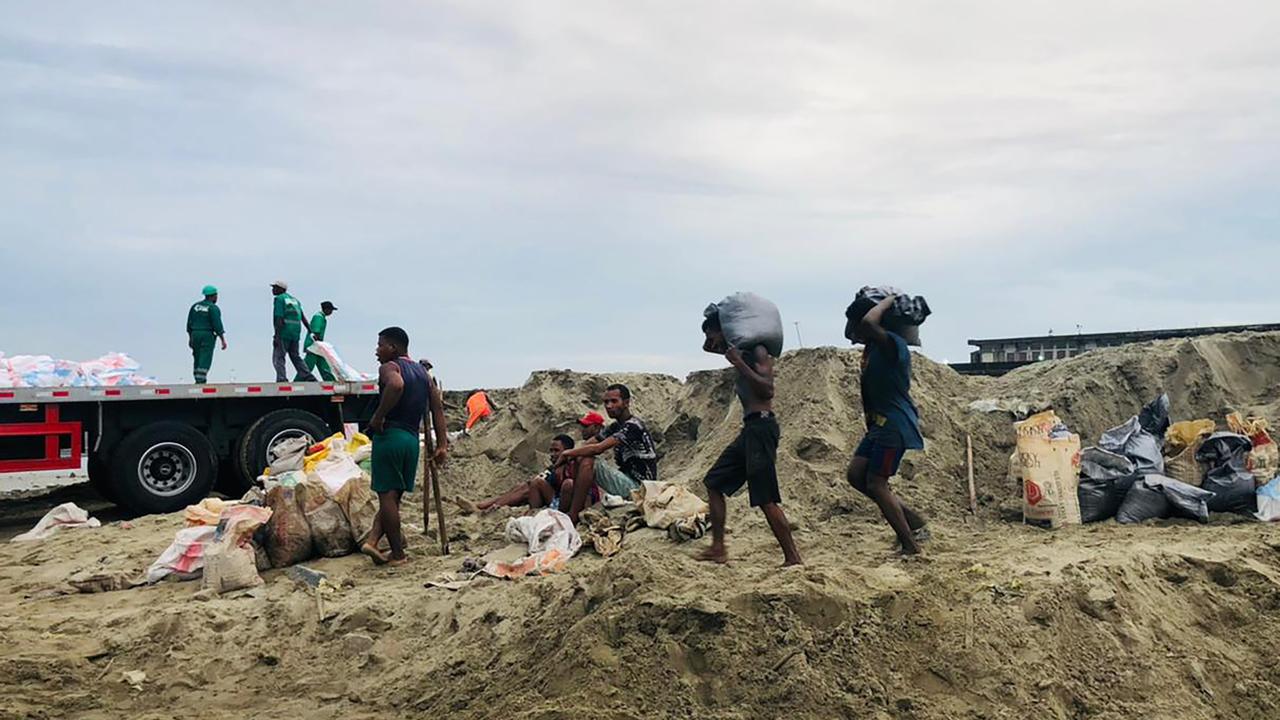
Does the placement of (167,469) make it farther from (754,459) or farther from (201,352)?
(754,459)

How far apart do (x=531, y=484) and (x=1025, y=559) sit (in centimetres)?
456

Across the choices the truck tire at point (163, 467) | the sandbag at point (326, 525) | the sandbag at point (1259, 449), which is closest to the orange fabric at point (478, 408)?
the truck tire at point (163, 467)

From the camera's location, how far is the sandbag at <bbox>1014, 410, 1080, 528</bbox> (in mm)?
8250

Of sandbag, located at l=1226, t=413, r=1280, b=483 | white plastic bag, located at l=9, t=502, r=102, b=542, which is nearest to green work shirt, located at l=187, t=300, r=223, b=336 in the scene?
white plastic bag, located at l=9, t=502, r=102, b=542

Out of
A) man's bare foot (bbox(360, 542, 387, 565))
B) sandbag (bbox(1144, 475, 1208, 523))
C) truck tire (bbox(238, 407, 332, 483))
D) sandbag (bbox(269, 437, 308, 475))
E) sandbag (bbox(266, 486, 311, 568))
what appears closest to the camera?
man's bare foot (bbox(360, 542, 387, 565))

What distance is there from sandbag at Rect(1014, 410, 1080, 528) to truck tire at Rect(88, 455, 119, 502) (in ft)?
29.1

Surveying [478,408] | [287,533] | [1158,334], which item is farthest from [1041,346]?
[287,533]

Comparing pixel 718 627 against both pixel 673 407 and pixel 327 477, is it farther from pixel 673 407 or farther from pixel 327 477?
pixel 673 407

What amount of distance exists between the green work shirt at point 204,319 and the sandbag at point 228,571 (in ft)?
21.1

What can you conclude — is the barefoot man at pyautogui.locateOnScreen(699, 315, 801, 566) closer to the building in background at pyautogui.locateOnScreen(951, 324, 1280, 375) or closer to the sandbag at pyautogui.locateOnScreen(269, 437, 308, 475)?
the sandbag at pyautogui.locateOnScreen(269, 437, 308, 475)

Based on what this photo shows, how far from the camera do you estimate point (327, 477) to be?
8.33m

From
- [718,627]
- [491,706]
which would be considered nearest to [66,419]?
[491,706]

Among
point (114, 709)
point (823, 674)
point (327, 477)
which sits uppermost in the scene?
point (327, 477)

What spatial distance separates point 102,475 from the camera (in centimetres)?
1114
